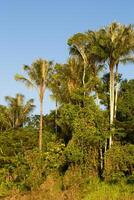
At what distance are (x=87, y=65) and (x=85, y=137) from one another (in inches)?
265

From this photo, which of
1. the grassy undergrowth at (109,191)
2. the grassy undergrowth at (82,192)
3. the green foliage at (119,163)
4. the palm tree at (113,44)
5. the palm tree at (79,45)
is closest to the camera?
the grassy undergrowth at (109,191)

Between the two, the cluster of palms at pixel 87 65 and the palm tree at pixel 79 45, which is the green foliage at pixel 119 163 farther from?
the palm tree at pixel 79 45

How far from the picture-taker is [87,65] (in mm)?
31406

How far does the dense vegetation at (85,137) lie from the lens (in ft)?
81.8

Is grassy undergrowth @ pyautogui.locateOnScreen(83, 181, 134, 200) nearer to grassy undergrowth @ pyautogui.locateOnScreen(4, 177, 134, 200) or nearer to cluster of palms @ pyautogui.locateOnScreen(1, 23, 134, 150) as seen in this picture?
grassy undergrowth @ pyautogui.locateOnScreen(4, 177, 134, 200)

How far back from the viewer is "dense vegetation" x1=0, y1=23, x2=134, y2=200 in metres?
24.9

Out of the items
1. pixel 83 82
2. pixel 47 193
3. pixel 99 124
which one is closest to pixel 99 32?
pixel 83 82

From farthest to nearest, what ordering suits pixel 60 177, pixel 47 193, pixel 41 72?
pixel 41 72
pixel 60 177
pixel 47 193

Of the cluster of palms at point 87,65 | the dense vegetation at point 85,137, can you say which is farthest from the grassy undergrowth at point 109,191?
the cluster of palms at point 87,65

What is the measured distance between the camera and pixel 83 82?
30625 mm

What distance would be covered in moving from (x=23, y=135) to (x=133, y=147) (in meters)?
13.6

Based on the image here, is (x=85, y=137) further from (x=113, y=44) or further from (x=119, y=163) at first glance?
(x=113, y=44)

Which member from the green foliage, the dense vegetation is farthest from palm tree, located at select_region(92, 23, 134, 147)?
the green foliage

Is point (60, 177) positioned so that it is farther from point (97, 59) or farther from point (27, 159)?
point (97, 59)
